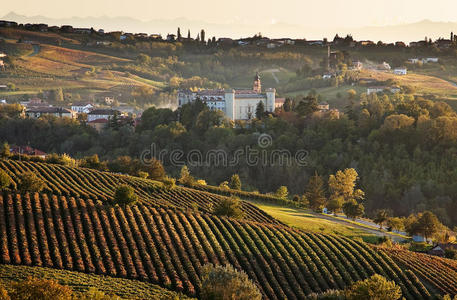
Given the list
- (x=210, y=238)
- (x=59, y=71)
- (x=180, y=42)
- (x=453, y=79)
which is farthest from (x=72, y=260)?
(x=180, y=42)

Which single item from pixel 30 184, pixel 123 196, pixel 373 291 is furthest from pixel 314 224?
pixel 373 291

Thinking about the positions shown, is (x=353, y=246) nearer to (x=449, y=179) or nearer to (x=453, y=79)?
(x=449, y=179)

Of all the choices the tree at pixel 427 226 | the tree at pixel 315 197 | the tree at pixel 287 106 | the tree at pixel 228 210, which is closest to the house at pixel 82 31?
the tree at pixel 287 106

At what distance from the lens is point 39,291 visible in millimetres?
19156

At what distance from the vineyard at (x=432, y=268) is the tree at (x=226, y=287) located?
38.0ft

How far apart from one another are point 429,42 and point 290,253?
113854 millimetres

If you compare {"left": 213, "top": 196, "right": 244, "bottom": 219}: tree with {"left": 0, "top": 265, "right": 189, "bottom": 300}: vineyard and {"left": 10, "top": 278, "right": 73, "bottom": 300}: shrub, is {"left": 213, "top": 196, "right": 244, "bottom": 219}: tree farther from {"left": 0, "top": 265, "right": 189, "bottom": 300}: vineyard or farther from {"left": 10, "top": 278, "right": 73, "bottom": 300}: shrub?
{"left": 10, "top": 278, "right": 73, "bottom": 300}: shrub

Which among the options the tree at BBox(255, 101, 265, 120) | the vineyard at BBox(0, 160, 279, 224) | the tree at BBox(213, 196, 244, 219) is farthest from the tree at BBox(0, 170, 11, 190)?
the tree at BBox(255, 101, 265, 120)

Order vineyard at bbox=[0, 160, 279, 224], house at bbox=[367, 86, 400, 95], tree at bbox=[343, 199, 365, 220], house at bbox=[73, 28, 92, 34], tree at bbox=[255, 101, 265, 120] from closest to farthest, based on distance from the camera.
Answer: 1. vineyard at bbox=[0, 160, 279, 224]
2. tree at bbox=[343, 199, 365, 220]
3. tree at bbox=[255, 101, 265, 120]
4. house at bbox=[367, 86, 400, 95]
5. house at bbox=[73, 28, 92, 34]

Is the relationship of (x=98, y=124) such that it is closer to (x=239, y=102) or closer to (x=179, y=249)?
(x=239, y=102)

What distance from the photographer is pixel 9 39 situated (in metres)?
146

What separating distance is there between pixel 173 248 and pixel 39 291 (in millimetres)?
10912

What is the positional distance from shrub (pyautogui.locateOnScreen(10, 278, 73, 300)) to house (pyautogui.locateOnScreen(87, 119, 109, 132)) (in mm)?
68085

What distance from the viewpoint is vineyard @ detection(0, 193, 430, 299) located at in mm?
27203
